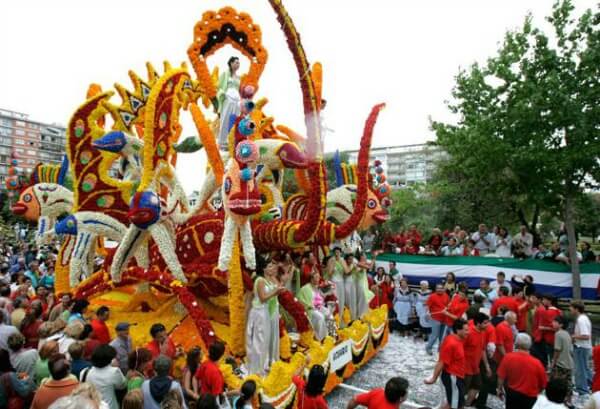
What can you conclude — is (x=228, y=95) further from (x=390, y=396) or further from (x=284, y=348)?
(x=390, y=396)

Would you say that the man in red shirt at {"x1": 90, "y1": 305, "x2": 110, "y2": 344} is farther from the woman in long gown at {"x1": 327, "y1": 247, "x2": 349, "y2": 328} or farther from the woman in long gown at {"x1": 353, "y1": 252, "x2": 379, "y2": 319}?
the woman in long gown at {"x1": 353, "y1": 252, "x2": 379, "y2": 319}

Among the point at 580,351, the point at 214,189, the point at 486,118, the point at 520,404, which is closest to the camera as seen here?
the point at 520,404

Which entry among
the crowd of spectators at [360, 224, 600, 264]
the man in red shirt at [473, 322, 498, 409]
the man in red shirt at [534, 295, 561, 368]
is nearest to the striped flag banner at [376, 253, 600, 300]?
the crowd of spectators at [360, 224, 600, 264]

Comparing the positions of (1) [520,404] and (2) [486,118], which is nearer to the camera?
(1) [520,404]

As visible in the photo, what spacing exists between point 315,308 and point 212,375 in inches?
119

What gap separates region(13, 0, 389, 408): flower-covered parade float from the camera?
5.54m

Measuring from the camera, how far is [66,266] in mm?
7945

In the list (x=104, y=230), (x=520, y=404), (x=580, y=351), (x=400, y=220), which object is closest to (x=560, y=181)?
(x=580, y=351)

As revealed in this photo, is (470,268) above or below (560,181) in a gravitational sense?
below

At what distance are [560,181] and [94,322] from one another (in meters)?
8.54

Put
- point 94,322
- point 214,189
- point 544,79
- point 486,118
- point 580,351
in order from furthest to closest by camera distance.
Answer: point 486,118 → point 544,79 → point 214,189 → point 580,351 → point 94,322

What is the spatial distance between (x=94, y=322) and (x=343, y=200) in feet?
17.3

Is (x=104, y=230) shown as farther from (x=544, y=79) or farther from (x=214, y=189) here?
(x=544, y=79)

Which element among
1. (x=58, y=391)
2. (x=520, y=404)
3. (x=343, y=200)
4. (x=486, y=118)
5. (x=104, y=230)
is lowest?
(x=520, y=404)
